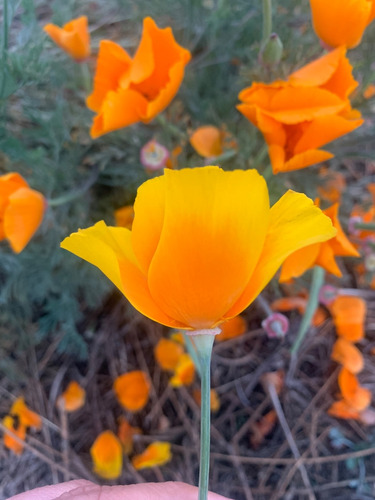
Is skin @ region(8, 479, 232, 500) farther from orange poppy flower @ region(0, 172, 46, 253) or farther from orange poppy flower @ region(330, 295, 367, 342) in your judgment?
orange poppy flower @ region(330, 295, 367, 342)

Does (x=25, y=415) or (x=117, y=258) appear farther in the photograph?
(x=25, y=415)

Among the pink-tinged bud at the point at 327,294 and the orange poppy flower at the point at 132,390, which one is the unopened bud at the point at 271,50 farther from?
the orange poppy flower at the point at 132,390

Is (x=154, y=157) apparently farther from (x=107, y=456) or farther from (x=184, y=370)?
(x=107, y=456)

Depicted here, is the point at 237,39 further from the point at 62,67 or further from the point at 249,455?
the point at 249,455

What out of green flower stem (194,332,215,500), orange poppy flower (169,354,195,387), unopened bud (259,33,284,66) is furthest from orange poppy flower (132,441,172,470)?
unopened bud (259,33,284,66)

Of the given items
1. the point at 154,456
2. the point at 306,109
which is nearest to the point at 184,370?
the point at 154,456

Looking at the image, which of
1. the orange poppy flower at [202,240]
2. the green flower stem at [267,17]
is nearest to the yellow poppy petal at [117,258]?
the orange poppy flower at [202,240]
